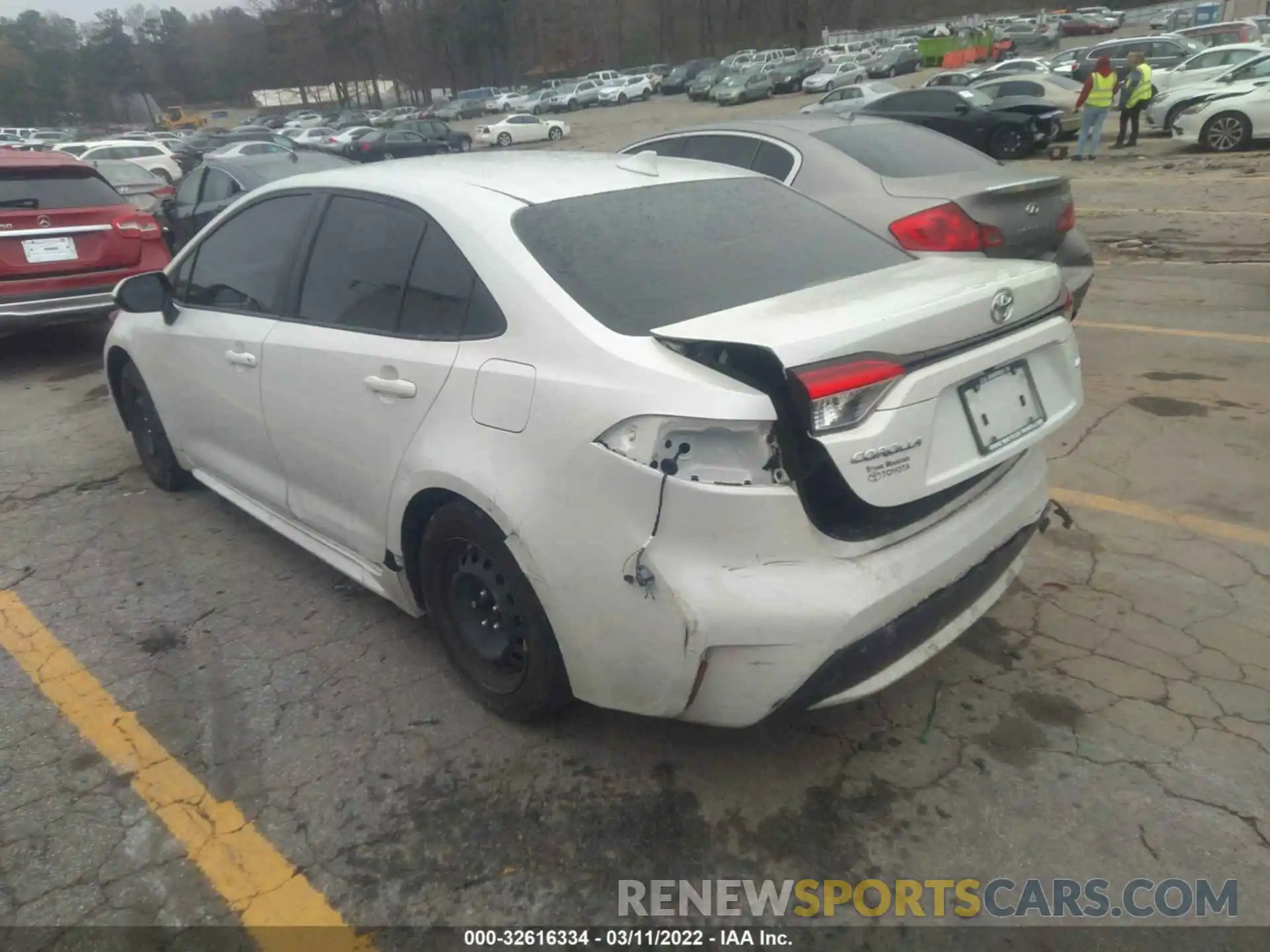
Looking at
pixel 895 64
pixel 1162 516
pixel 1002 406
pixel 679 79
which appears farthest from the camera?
pixel 679 79

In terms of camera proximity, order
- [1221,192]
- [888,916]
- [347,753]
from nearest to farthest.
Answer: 1. [888,916]
2. [347,753]
3. [1221,192]

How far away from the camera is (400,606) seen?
3.08 metres

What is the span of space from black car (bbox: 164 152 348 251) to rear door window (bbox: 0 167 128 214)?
7.81ft

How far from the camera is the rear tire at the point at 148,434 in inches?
181

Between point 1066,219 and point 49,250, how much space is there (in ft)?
23.6

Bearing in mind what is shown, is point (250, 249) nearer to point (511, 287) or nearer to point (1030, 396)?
point (511, 287)

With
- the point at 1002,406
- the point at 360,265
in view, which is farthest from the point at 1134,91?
the point at 360,265

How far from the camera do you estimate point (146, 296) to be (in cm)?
399

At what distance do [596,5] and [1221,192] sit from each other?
80059 millimetres

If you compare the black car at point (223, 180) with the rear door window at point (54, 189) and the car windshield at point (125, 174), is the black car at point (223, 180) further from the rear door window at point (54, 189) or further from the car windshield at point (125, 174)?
the car windshield at point (125, 174)

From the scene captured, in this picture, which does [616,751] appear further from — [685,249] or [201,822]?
[685,249]

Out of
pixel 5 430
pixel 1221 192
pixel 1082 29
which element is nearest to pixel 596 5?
pixel 1082 29

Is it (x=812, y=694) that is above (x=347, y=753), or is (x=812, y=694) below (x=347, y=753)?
above

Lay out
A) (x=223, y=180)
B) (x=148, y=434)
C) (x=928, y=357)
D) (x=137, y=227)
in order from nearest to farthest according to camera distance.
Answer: (x=928, y=357) < (x=148, y=434) < (x=137, y=227) < (x=223, y=180)
